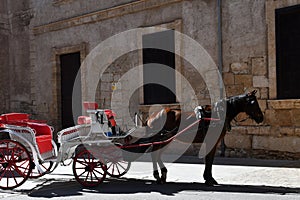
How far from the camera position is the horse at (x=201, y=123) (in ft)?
21.9

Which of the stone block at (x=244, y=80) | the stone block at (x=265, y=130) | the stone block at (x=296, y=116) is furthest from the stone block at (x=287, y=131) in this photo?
the stone block at (x=244, y=80)

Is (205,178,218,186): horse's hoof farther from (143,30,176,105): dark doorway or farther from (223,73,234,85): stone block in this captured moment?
(143,30,176,105): dark doorway

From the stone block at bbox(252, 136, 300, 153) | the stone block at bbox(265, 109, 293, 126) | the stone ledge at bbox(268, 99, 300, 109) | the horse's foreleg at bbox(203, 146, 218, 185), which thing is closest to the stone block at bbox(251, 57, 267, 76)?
the stone ledge at bbox(268, 99, 300, 109)

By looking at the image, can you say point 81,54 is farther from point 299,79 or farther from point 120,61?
point 299,79

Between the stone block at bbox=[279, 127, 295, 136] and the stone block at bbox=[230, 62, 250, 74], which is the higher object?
the stone block at bbox=[230, 62, 250, 74]

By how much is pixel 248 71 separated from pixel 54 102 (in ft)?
22.7

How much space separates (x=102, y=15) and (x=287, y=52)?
18.4 ft

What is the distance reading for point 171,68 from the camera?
10.9 m

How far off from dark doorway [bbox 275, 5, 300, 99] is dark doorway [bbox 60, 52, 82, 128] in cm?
642

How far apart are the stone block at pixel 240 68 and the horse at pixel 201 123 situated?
2.89m

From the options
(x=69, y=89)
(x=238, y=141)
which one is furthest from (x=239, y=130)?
(x=69, y=89)

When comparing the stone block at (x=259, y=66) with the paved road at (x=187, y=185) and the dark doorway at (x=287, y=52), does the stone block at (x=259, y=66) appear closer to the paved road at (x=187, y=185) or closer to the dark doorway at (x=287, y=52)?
the dark doorway at (x=287, y=52)

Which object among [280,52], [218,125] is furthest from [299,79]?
[218,125]

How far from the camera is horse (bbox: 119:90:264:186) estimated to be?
21.9 feet
